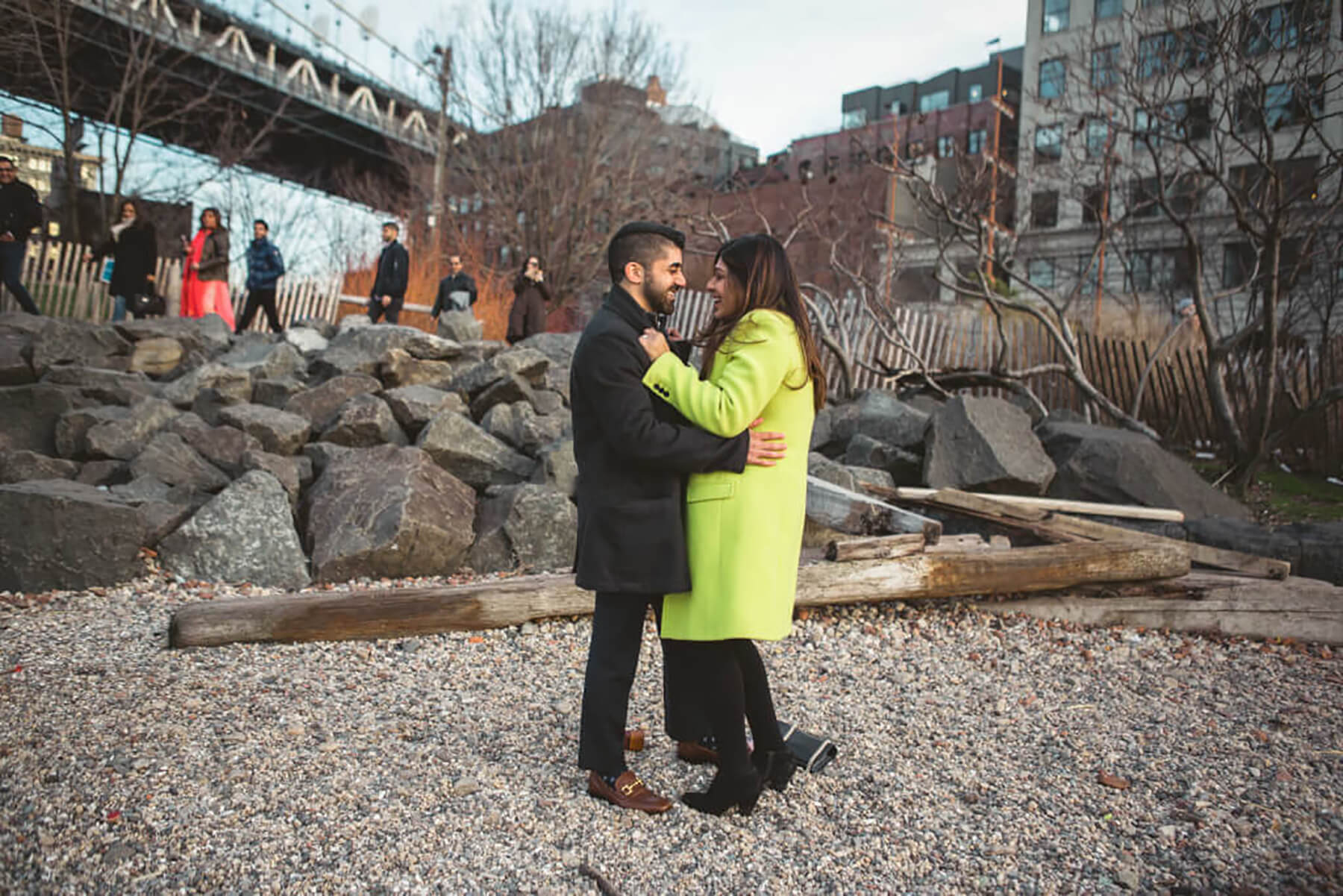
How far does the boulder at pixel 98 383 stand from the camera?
7766 mm

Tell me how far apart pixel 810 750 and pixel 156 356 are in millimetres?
8667

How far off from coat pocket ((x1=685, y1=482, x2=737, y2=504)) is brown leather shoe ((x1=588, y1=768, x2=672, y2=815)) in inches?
37.4

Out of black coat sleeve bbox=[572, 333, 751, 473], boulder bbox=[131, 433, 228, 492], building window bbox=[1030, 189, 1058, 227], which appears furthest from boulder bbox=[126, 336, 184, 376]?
building window bbox=[1030, 189, 1058, 227]

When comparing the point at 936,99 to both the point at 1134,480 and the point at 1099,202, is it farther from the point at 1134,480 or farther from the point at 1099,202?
the point at 1134,480

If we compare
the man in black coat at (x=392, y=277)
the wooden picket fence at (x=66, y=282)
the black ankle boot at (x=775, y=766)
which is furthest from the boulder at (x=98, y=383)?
the black ankle boot at (x=775, y=766)

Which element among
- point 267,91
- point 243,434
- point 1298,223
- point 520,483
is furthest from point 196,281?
point 267,91

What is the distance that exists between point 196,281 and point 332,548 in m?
7.99

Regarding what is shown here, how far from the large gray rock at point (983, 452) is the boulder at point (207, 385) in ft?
20.1

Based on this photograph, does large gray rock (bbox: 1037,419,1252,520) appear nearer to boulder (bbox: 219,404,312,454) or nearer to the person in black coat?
boulder (bbox: 219,404,312,454)

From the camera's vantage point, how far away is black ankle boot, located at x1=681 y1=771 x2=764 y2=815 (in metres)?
2.93

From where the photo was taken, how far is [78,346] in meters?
8.72

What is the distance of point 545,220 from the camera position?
805 inches

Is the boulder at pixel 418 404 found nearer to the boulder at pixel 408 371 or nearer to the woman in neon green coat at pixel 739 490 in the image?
the boulder at pixel 408 371

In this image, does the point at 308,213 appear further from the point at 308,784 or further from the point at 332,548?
the point at 308,784
